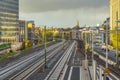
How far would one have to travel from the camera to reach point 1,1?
188 meters

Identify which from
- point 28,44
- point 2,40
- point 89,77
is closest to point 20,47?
point 28,44

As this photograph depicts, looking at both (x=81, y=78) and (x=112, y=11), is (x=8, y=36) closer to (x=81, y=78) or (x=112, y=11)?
(x=112, y=11)

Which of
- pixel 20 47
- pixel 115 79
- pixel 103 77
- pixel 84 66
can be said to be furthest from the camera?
pixel 20 47

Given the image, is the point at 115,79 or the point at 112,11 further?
the point at 112,11

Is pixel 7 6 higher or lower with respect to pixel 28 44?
higher

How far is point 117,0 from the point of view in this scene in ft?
456

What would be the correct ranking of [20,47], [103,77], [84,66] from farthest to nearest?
[20,47], [84,66], [103,77]

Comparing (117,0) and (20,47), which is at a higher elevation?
(117,0)

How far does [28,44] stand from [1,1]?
134 ft

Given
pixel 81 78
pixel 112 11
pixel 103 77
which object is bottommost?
pixel 81 78

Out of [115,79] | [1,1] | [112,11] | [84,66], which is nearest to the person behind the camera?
[115,79]

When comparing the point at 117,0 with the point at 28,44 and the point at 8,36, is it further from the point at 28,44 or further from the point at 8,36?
the point at 8,36

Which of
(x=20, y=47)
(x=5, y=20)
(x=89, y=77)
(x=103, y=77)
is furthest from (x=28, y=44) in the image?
(x=103, y=77)

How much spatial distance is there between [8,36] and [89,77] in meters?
147
